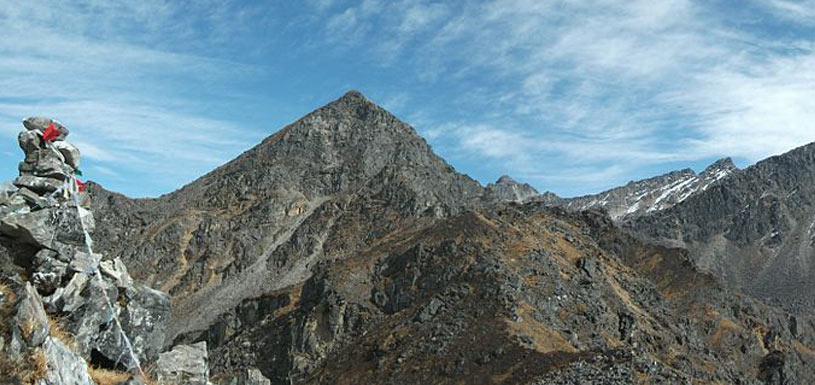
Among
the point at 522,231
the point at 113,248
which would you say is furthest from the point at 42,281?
the point at 113,248

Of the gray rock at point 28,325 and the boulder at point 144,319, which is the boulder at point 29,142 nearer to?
the boulder at point 144,319

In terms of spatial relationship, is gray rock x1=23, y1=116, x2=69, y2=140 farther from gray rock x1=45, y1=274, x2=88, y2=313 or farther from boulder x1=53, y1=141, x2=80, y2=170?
gray rock x1=45, y1=274, x2=88, y2=313

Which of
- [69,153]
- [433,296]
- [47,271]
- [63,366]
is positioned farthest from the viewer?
[433,296]

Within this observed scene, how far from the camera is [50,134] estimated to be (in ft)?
60.4

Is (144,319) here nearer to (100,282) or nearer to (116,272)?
(116,272)

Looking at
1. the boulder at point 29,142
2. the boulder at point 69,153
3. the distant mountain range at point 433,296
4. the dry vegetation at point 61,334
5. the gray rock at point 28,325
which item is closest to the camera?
the gray rock at point 28,325

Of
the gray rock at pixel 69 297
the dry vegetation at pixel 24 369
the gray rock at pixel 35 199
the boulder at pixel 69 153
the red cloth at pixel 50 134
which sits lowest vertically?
the dry vegetation at pixel 24 369

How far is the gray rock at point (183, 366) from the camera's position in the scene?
20.1 m

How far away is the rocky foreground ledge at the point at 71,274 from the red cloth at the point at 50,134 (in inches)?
0.9

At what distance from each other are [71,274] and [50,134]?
3362 mm

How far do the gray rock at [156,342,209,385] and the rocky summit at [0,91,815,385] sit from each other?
0.07m

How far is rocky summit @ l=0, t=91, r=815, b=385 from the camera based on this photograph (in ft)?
57.6

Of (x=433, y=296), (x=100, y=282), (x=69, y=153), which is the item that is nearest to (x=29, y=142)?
(x=69, y=153)

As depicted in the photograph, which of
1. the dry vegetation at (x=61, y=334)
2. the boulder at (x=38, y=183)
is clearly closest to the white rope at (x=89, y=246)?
the boulder at (x=38, y=183)
